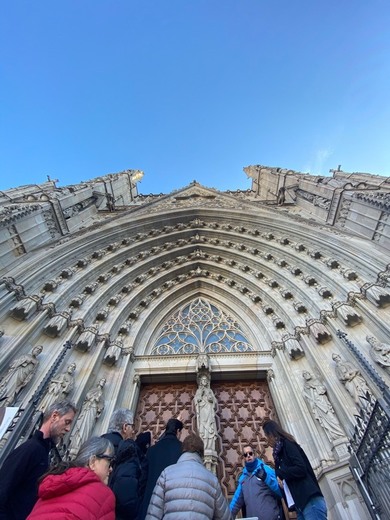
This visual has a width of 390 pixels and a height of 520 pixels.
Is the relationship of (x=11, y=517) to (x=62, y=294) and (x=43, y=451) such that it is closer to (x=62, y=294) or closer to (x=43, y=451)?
(x=43, y=451)

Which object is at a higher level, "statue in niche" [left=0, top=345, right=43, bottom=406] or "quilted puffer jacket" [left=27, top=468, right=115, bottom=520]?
"statue in niche" [left=0, top=345, right=43, bottom=406]

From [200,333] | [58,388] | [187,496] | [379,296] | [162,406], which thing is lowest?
[187,496]

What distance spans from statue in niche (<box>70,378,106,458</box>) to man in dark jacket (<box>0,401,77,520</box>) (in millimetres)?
2786

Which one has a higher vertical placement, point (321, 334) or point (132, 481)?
point (321, 334)

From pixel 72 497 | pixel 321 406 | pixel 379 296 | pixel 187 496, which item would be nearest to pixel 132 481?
pixel 187 496

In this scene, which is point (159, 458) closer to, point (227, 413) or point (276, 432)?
point (276, 432)

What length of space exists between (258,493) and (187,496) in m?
1.59

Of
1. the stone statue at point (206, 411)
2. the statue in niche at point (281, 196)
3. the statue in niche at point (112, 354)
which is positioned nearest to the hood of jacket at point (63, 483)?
the stone statue at point (206, 411)

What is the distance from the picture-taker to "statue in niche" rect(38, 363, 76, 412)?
482cm

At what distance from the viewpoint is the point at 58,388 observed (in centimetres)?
503

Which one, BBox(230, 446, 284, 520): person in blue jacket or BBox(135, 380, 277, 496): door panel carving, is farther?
BBox(135, 380, 277, 496): door panel carving

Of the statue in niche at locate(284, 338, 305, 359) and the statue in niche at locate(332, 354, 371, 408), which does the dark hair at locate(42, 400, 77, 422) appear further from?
the statue in niche at locate(284, 338, 305, 359)

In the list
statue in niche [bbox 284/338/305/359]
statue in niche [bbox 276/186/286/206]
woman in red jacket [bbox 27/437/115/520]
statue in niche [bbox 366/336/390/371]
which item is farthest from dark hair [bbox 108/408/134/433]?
statue in niche [bbox 276/186/286/206]

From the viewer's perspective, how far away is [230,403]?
6.50 m
